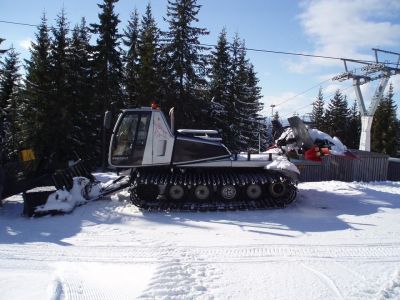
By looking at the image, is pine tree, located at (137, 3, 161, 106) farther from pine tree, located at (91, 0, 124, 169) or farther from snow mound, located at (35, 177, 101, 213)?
snow mound, located at (35, 177, 101, 213)

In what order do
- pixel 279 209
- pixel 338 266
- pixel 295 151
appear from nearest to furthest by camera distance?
pixel 338 266, pixel 279 209, pixel 295 151

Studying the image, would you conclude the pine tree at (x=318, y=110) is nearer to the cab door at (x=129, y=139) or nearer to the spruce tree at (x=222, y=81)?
the spruce tree at (x=222, y=81)

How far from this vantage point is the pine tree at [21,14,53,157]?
69.5 ft

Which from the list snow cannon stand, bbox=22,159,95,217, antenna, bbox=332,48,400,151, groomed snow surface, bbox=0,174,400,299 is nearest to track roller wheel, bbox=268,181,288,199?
groomed snow surface, bbox=0,174,400,299

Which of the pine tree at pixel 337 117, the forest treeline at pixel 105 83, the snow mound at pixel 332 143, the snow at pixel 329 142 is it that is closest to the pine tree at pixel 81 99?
the forest treeline at pixel 105 83

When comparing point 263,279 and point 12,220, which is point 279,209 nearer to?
point 263,279

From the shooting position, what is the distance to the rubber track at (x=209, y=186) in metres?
8.88

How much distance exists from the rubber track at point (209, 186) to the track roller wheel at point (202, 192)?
0.08m

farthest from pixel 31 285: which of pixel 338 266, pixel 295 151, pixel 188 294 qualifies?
pixel 295 151

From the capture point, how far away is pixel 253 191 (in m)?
9.25

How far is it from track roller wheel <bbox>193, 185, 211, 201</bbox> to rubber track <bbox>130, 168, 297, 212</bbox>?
80mm

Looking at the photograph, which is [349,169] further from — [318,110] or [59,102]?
[318,110]

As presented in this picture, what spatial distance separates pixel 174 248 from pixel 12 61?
30.3 meters

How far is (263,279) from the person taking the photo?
4.85 meters
